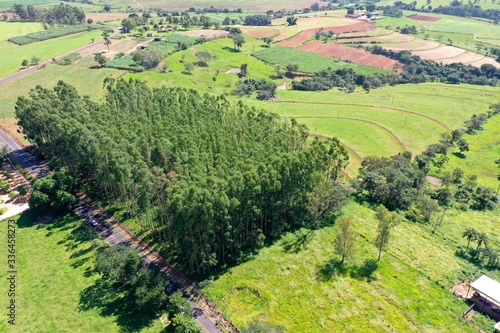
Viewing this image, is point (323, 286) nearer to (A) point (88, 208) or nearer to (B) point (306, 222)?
(B) point (306, 222)

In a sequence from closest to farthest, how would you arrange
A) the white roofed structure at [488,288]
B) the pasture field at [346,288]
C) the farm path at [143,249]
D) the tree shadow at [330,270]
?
the farm path at [143,249] → the pasture field at [346,288] → the white roofed structure at [488,288] → the tree shadow at [330,270]

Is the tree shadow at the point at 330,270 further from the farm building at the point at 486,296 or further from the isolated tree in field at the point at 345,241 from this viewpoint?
the farm building at the point at 486,296

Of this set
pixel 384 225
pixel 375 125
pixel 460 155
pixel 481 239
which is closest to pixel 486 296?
pixel 481 239

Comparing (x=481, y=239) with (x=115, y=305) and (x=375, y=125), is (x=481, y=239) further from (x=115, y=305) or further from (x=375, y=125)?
(x=375, y=125)

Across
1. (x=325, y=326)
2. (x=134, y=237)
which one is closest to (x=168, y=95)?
(x=134, y=237)

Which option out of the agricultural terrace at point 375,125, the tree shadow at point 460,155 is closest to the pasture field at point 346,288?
the agricultural terrace at point 375,125

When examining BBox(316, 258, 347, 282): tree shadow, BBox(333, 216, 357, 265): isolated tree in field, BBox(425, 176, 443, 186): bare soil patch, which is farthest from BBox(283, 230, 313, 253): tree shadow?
BBox(425, 176, 443, 186): bare soil patch

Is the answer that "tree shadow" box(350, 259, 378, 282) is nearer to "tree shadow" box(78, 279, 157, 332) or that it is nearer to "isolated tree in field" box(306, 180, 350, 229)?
"isolated tree in field" box(306, 180, 350, 229)
